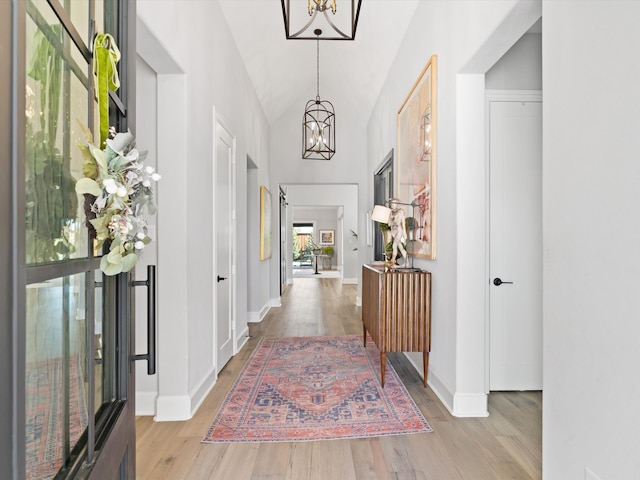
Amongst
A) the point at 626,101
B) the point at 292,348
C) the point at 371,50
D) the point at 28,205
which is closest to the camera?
the point at 28,205

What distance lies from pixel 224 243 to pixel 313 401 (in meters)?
1.68

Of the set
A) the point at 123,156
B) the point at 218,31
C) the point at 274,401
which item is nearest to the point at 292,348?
the point at 274,401

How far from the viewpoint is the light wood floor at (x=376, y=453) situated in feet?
6.31

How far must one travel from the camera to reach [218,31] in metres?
3.37

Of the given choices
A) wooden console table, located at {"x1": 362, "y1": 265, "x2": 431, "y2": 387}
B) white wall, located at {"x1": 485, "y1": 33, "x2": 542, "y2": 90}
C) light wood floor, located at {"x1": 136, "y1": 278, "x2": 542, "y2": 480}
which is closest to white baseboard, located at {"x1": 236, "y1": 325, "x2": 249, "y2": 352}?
light wood floor, located at {"x1": 136, "y1": 278, "x2": 542, "y2": 480}

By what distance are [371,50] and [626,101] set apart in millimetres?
4047

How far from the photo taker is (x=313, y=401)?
2.79m

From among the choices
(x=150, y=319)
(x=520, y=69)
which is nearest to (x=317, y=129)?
(x=520, y=69)

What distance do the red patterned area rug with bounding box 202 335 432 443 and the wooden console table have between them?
0.32 m

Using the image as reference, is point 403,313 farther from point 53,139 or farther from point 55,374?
point 53,139

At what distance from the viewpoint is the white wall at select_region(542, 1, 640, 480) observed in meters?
1.20

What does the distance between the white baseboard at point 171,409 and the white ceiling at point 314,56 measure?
3.28m

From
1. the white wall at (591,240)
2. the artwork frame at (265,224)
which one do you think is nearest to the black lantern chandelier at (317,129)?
the artwork frame at (265,224)

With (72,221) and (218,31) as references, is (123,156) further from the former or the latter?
(218,31)
